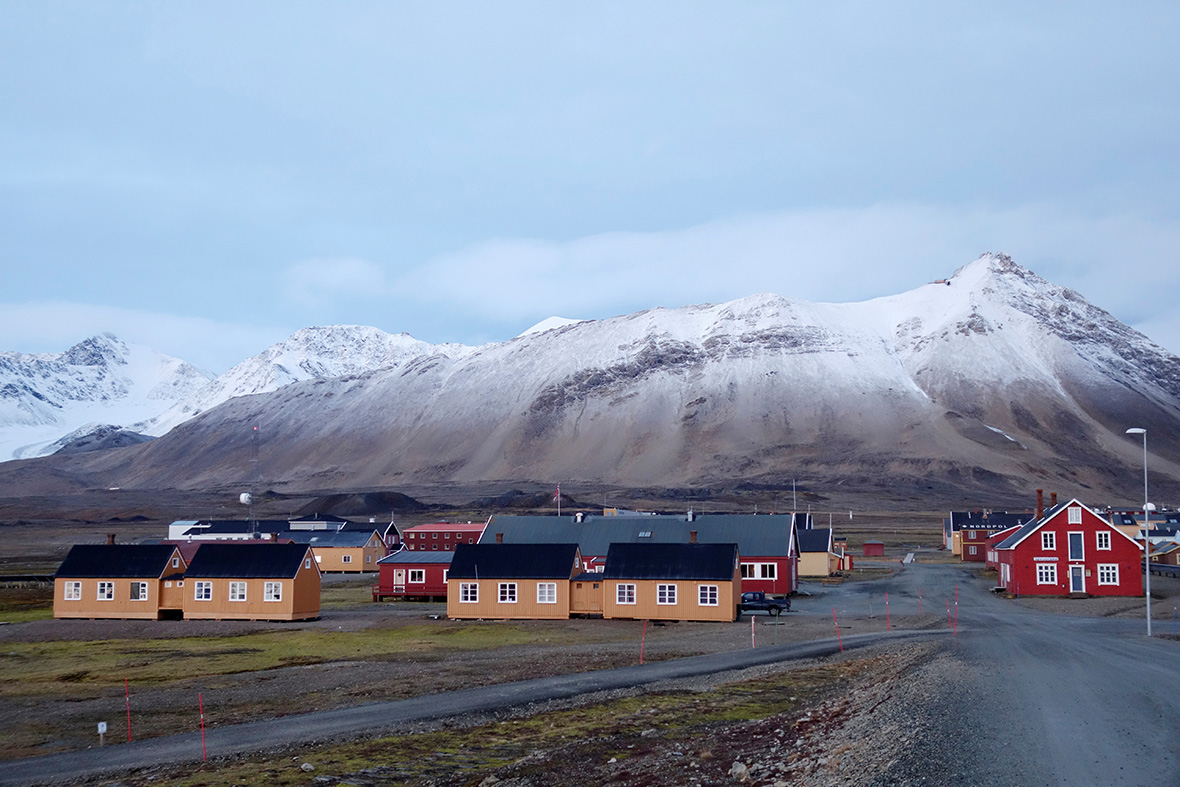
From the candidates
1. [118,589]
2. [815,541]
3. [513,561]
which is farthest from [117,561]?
[815,541]

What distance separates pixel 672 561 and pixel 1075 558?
28.2 metres

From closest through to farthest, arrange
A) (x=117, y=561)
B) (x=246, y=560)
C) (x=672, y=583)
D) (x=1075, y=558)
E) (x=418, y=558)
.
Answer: (x=672, y=583)
(x=246, y=560)
(x=117, y=561)
(x=1075, y=558)
(x=418, y=558)

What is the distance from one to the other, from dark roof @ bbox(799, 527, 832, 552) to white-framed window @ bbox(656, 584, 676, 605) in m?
33.5

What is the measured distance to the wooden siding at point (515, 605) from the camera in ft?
175

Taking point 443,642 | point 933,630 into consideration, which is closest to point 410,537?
point 443,642

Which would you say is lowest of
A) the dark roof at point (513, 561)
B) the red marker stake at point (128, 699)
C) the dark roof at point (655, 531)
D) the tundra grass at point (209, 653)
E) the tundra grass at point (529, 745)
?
the tundra grass at point (209, 653)

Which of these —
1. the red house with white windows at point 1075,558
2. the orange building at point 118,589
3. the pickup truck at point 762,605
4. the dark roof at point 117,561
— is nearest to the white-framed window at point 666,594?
the pickup truck at point 762,605

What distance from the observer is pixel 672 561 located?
51.5m

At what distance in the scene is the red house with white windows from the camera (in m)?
61.0

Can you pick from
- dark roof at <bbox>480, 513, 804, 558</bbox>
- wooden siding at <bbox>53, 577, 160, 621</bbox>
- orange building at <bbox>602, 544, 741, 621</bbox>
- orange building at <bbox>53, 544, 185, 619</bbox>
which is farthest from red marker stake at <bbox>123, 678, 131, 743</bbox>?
dark roof at <bbox>480, 513, 804, 558</bbox>

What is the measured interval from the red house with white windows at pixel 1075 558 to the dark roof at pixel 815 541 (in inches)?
786

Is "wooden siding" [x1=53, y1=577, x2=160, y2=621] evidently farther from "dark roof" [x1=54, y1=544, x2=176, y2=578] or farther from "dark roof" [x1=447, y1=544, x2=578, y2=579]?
"dark roof" [x1=447, y1=544, x2=578, y2=579]

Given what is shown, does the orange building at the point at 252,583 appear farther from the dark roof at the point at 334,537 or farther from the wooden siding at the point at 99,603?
the dark roof at the point at 334,537

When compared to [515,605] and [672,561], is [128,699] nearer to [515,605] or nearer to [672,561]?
[515,605]
